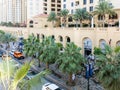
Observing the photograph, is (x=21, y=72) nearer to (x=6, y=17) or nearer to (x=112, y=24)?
(x=112, y=24)

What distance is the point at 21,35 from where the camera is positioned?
83250 millimetres

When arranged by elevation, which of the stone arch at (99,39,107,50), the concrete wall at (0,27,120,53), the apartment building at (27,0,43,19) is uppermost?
the apartment building at (27,0,43,19)

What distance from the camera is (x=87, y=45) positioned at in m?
44.0

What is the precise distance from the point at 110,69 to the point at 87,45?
2439 centimetres

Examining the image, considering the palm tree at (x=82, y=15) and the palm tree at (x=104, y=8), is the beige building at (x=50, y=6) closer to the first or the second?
the palm tree at (x=82, y=15)

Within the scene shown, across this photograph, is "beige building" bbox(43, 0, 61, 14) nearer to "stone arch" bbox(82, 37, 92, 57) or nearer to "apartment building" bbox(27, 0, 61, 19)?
"apartment building" bbox(27, 0, 61, 19)

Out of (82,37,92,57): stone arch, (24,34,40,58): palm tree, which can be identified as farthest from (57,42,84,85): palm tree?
(82,37,92,57): stone arch

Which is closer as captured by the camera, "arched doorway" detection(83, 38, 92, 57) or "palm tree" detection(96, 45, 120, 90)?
"palm tree" detection(96, 45, 120, 90)

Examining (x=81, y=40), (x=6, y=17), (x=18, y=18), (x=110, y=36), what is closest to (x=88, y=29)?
(x=81, y=40)

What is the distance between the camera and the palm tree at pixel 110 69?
64.8ft

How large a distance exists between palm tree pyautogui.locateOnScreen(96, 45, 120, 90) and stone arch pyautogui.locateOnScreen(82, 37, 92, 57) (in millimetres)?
22956

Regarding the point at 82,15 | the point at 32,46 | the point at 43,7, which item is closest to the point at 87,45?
the point at 32,46

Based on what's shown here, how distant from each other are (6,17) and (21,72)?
493ft

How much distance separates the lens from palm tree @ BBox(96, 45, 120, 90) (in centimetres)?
1977
